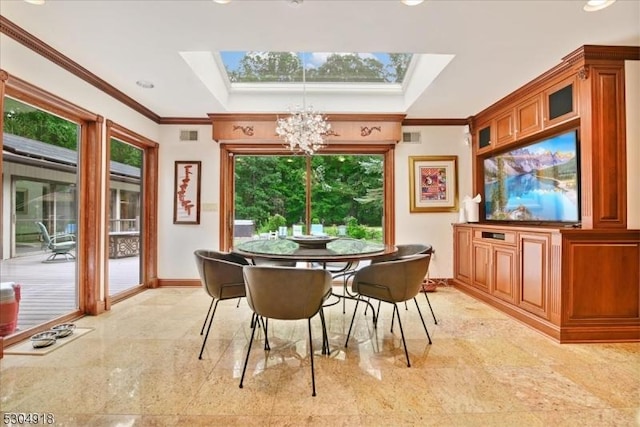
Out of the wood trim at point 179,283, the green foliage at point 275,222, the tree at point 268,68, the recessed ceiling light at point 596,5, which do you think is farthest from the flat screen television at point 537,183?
the wood trim at point 179,283

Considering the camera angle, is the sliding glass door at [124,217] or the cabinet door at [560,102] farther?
the sliding glass door at [124,217]

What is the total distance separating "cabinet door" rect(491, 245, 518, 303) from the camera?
341 cm

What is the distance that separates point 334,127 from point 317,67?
2.97ft

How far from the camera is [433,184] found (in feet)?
15.8

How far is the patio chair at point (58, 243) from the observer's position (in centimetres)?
309

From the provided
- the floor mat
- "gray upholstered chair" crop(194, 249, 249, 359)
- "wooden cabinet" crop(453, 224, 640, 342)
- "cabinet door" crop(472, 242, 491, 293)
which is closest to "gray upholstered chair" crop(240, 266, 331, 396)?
"gray upholstered chair" crop(194, 249, 249, 359)

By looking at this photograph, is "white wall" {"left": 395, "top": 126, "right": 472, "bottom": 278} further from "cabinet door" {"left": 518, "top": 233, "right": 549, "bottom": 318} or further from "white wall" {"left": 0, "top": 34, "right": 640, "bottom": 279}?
"cabinet door" {"left": 518, "top": 233, "right": 549, "bottom": 318}

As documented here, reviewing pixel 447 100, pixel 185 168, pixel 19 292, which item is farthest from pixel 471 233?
pixel 19 292

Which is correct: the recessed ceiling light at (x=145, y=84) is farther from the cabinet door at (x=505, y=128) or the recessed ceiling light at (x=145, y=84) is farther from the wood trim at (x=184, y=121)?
the cabinet door at (x=505, y=128)

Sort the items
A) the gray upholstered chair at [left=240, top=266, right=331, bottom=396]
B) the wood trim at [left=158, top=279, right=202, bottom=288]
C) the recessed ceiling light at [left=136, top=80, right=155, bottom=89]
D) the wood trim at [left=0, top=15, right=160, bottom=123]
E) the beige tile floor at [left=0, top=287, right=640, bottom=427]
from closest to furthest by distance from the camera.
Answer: the beige tile floor at [left=0, top=287, right=640, bottom=427]
the gray upholstered chair at [left=240, top=266, right=331, bottom=396]
the wood trim at [left=0, top=15, right=160, bottom=123]
the recessed ceiling light at [left=136, top=80, right=155, bottom=89]
the wood trim at [left=158, top=279, right=202, bottom=288]

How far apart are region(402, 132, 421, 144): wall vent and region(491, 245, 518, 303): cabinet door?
77.9 inches

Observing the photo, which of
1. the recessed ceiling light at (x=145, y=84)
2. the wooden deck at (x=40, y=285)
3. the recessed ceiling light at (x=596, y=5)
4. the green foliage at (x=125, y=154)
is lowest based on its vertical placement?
the wooden deck at (x=40, y=285)

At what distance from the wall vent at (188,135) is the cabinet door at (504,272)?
4.45 meters

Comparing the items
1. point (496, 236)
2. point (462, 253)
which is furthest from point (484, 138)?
point (462, 253)
